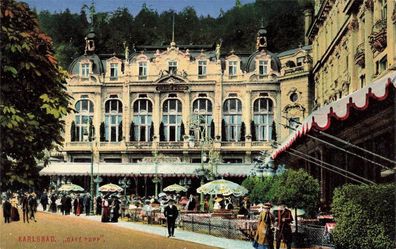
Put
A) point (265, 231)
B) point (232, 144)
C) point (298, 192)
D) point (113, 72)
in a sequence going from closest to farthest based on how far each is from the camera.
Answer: point (265, 231), point (298, 192), point (232, 144), point (113, 72)

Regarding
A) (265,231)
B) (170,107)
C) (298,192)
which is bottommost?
(265,231)

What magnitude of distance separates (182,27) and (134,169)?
23805 mm

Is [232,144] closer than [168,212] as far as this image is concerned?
No

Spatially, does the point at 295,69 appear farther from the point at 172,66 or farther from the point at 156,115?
the point at 156,115

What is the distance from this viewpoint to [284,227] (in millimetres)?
19469

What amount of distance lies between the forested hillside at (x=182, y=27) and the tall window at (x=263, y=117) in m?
5.19

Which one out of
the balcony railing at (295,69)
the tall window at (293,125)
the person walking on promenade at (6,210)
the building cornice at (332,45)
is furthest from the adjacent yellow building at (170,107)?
the person walking on promenade at (6,210)

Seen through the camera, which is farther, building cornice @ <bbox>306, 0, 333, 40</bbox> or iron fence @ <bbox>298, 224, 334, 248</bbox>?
building cornice @ <bbox>306, 0, 333, 40</bbox>

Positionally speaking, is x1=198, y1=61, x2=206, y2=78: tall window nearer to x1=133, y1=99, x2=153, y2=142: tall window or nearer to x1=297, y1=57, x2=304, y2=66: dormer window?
x1=133, y1=99, x2=153, y2=142: tall window

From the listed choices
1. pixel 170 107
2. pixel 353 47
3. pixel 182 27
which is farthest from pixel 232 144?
pixel 353 47

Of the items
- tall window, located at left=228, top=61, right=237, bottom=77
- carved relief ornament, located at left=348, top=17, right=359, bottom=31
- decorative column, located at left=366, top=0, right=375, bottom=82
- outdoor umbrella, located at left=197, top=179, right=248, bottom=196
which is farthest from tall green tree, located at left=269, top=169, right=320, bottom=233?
tall window, located at left=228, top=61, right=237, bottom=77

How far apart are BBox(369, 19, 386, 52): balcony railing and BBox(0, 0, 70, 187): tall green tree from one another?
47.3ft

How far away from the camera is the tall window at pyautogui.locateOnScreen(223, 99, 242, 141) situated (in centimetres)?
6247

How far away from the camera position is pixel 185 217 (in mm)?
30703
